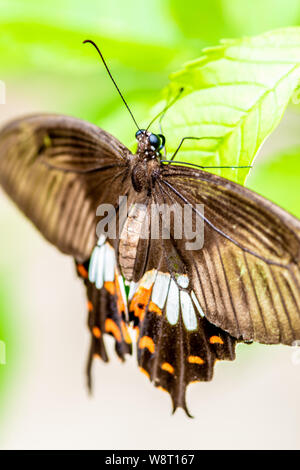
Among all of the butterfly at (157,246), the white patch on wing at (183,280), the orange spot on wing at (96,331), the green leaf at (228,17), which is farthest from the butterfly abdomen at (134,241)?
the green leaf at (228,17)

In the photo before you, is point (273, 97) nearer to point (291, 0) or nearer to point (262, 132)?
point (262, 132)

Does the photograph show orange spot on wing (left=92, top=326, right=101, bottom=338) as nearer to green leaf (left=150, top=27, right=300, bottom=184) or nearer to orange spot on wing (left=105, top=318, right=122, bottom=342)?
Result: orange spot on wing (left=105, top=318, right=122, bottom=342)

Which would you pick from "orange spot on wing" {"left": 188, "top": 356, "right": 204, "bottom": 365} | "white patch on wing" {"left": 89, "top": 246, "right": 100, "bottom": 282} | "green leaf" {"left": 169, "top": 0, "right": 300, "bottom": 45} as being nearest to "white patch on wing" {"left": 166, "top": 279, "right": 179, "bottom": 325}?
"orange spot on wing" {"left": 188, "top": 356, "right": 204, "bottom": 365}

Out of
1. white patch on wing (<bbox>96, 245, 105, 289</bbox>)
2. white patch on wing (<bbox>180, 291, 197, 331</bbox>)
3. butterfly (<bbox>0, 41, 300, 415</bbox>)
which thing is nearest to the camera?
butterfly (<bbox>0, 41, 300, 415</bbox>)

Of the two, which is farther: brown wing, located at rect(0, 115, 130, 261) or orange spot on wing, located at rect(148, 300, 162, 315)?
orange spot on wing, located at rect(148, 300, 162, 315)

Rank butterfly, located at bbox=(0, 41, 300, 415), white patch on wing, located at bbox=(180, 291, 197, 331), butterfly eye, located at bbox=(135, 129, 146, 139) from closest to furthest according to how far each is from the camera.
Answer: butterfly, located at bbox=(0, 41, 300, 415) < butterfly eye, located at bbox=(135, 129, 146, 139) < white patch on wing, located at bbox=(180, 291, 197, 331)
